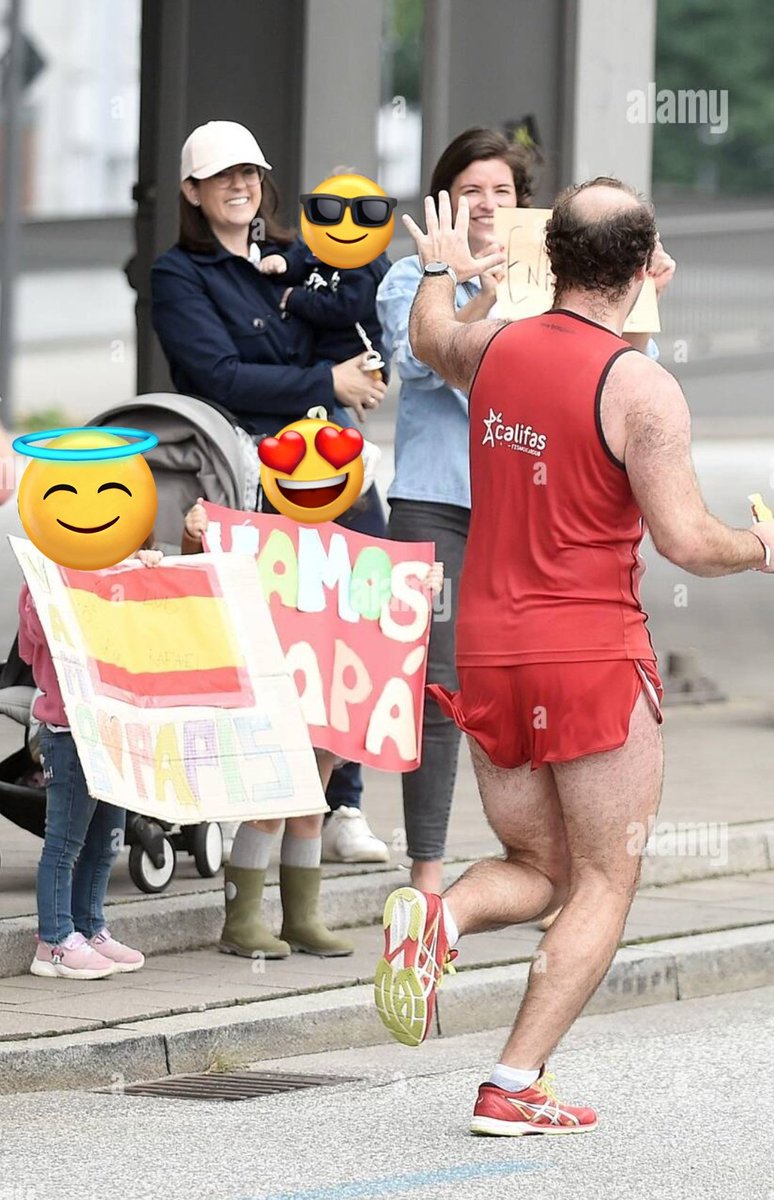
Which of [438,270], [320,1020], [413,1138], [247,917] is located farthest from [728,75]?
[413,1138]

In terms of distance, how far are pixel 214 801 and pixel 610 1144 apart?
1627mm

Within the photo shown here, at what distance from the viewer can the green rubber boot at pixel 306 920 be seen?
735cm

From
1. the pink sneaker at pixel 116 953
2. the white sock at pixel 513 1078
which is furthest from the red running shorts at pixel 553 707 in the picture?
the pink sneaker at pixel 116 953

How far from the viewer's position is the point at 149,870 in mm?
7727

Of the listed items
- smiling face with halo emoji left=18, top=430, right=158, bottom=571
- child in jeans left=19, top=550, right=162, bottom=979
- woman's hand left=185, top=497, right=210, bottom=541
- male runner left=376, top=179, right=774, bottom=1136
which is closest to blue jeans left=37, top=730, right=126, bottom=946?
child in jeans left=19, top=550, right=162, bottom=979

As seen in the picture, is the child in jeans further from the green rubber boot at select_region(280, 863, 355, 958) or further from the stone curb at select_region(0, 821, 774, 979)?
the green rubber boot at select_region(280, 863, 355, 958)

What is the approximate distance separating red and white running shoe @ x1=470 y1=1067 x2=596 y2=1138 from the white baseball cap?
3022mm

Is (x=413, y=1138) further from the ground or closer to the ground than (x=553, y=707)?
closer to the ground

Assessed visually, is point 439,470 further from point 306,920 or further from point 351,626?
point 306,920

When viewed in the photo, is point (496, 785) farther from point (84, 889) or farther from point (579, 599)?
point (84, 889)

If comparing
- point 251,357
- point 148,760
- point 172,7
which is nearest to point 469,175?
point 251,357

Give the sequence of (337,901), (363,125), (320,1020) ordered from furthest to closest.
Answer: (363,125), (337,901), (320,1020)

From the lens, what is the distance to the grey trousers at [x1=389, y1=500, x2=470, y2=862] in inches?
292

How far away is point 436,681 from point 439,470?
643 mm
